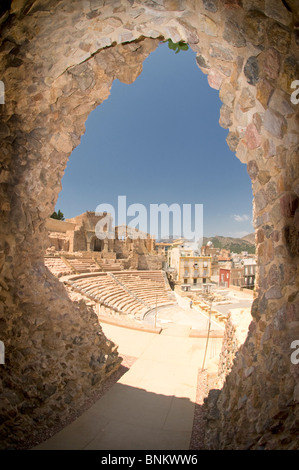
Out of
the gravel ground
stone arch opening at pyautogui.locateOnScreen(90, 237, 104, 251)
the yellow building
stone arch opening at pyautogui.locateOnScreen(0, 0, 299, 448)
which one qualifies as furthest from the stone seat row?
the yellow building

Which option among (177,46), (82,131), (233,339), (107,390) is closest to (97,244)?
(107,390)

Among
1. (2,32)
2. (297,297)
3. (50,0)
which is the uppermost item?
(50,0)

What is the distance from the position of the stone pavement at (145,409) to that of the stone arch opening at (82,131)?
45 cm

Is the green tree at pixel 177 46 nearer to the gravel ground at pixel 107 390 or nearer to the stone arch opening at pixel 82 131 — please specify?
the stone arch opening at pixel 82 131

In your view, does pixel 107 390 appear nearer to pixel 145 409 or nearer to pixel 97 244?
pixel 145 409

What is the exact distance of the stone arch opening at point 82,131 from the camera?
173 cm

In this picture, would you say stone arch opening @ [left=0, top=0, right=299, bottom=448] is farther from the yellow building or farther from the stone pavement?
the yellow building

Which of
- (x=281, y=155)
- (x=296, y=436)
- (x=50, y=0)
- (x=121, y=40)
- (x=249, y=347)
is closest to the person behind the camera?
(x=296, y=436)

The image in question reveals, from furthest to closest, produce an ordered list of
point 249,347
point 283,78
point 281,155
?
point 249,347 → point 281,155 → point 283,78

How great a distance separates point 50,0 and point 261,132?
2158mm

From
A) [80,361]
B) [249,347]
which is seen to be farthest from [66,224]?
[249,347]

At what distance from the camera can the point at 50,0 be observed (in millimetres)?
1967

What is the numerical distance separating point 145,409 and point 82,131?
189 inches

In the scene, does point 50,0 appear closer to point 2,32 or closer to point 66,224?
point 2,32
